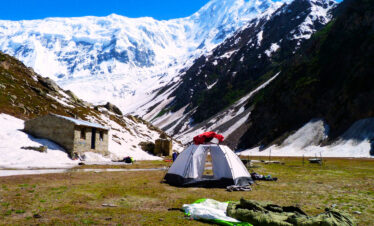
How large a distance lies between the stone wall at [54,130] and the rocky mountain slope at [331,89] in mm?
64537

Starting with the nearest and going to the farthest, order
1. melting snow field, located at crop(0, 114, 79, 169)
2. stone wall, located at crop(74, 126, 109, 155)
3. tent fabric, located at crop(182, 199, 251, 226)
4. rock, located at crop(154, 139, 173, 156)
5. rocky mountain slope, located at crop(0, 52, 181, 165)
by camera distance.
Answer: tent fabric, located at crop(182, 199, 251, 226) < melting snow field, located at crop(0, 114, 79, 169) < stone wall, located at crop(74, 126, 109, 155) < rocky mountain slope, located at crop(0, 52, 181, 165) < rock, located at crop(154, 139, 173, 156)

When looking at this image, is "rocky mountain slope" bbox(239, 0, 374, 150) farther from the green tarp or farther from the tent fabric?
the tent fabric

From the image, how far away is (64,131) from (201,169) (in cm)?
2431

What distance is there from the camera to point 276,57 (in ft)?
645

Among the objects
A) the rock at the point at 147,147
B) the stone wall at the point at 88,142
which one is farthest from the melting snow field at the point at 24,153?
the rock at the point at 147,147

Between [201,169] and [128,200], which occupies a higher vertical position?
[201,169]

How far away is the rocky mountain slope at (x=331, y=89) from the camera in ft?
245

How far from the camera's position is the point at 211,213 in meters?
10.4

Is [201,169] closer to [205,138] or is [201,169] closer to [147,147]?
[205,138]

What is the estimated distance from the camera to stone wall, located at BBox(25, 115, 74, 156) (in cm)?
3650

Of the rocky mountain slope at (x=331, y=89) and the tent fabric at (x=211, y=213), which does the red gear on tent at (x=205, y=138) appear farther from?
the rocky mountain slope at (x=331, y=89)

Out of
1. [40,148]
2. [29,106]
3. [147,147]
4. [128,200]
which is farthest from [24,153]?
[147,147]

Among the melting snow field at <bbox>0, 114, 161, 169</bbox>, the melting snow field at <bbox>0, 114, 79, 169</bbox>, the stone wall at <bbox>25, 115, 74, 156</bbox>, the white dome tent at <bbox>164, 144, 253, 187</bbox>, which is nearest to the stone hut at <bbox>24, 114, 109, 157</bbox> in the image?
the stone wall at <bbox>25, 115, 74, 156</bbox>

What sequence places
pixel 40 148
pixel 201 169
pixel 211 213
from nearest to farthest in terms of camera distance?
1. pixel 211 213
2. pixel 201 169
3. pixel 40 148
